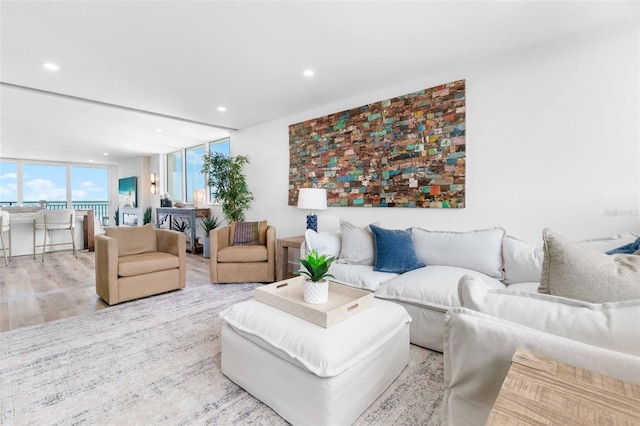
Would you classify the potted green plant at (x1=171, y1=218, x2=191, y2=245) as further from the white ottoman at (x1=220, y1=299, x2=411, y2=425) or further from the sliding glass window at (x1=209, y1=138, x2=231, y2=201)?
the white ottoman at (x1=220, y1=299, x2=411, y2=425)

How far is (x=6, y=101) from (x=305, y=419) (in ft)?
17.4

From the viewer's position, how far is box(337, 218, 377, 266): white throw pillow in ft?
9.64

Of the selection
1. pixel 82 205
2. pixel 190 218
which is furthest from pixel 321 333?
pixel 82 205

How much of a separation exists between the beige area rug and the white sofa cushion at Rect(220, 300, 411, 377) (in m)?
0.35

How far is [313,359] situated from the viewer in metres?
1.34

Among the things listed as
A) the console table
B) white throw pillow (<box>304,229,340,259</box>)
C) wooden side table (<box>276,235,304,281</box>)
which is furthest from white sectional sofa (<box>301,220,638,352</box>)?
the console table

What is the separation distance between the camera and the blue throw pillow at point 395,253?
2658 millimetres

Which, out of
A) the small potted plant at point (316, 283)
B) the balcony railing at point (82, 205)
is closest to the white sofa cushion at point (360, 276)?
the small potted plant at point (316, 283)

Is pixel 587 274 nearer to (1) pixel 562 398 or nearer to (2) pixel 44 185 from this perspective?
(1) pixel 562 398

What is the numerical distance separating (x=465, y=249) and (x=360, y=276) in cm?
94

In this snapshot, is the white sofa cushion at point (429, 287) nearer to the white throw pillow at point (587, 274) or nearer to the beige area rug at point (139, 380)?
the beige area rug at point (139, 380)

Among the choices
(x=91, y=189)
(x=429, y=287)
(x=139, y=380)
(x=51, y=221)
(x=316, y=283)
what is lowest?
(x=139, y=380)

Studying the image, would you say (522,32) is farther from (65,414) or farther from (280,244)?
(65,414)

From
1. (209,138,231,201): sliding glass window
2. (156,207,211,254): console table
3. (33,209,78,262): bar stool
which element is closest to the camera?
(33,209,78,262): bar stool
